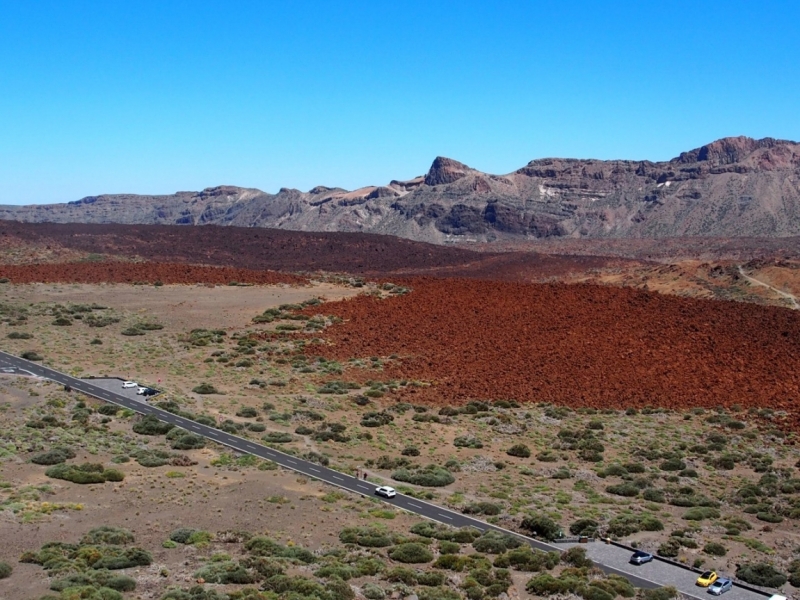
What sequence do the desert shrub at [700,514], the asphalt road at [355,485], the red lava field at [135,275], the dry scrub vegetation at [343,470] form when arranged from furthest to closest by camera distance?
the red lava field at [135,275], the desert shrub at [700,514], the asphalt road at [355,485], the dry scrub vegetation at [343,470]

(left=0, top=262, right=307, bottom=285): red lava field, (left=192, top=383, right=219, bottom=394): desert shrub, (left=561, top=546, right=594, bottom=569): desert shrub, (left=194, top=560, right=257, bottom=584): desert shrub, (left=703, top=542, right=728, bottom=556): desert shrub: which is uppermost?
(left=0, top=262, right=307, bottom=285): red lava field

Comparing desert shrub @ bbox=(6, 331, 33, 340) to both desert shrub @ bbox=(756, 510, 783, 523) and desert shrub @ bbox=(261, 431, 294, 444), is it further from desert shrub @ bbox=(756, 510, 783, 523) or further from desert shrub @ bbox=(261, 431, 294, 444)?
desert shrub @ bbox=(756, 510, 783, 523)

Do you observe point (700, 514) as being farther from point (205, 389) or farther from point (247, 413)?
point (205, 389)

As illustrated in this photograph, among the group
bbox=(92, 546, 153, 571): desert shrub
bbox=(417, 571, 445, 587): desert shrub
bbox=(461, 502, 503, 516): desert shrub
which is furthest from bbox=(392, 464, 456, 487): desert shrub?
bbox=(92, 546, 153, 571): desert shrub

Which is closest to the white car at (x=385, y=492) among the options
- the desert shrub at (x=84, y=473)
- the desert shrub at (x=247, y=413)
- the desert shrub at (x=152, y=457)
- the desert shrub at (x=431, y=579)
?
the desert shrub at (x=152, y=457)

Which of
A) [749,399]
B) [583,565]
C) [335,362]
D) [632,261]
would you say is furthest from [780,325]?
[632,261]

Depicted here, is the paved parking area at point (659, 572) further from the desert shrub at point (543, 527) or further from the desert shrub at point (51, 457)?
the desert shrub at point (51, 457)

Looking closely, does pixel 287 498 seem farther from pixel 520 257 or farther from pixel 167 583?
pixel 520 257

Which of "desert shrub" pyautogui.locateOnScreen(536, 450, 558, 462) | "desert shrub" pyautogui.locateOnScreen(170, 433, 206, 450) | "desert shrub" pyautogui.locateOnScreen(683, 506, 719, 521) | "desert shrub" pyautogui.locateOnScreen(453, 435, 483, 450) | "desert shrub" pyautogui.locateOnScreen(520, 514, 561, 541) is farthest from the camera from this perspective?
"desert shrub" pyautogui.locateOnScreen(453, 435, 483, 450)
